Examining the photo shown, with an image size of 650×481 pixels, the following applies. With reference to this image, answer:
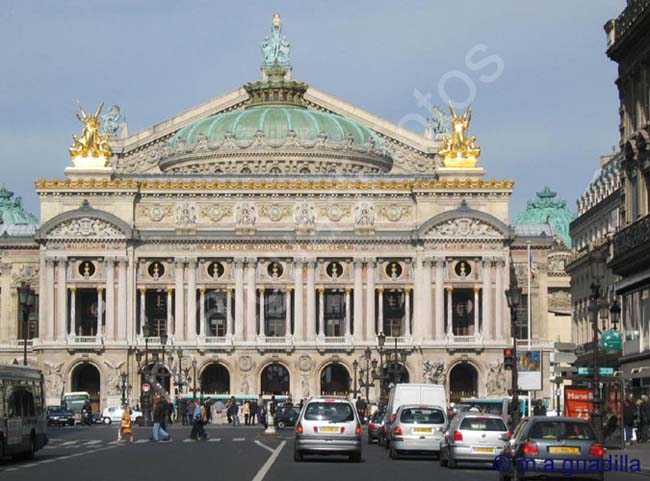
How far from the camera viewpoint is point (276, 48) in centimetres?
19150

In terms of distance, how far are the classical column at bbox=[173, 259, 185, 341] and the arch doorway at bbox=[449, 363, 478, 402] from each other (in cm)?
2465

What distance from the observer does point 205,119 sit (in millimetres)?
180375

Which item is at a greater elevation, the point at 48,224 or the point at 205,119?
the point at 205,119

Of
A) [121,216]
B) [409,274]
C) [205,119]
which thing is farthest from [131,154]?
[409,274]

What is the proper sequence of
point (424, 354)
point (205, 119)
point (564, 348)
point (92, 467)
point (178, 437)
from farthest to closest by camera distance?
point (205, 119) < point (424, 354) < point (178, 437) < point (564, 348) < point (92, 467)

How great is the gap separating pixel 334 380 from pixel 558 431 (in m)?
114

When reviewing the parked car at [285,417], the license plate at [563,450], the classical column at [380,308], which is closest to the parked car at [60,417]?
the parked car at [285,417]

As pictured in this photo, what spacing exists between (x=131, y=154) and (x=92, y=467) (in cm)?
12524

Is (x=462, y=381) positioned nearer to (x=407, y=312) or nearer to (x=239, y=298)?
(x=407, y=312)

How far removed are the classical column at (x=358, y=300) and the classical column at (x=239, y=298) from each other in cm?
1006

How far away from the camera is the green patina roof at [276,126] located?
17562 cm

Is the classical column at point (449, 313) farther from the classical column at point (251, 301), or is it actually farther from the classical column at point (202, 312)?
the classical column at point (202, 312)

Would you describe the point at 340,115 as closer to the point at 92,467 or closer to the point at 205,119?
the point at 205,119

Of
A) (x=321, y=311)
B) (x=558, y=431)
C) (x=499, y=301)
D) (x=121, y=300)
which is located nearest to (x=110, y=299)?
(x=121, y=300)
